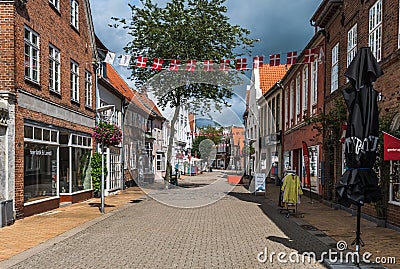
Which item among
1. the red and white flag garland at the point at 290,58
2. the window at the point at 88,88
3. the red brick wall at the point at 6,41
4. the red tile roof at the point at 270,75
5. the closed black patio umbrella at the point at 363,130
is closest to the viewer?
the closed black patio umbrella at the point at 363,130

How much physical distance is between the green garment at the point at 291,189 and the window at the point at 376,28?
15.0ft

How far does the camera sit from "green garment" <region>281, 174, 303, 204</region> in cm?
1455

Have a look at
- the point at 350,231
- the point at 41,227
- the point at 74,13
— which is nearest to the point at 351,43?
the point at 350,231

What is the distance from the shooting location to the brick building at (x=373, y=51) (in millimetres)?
11203

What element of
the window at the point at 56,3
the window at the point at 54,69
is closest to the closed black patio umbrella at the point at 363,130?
the window at the point at 54,69

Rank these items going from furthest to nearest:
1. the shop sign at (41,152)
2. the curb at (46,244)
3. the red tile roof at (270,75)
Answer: the red tile roof at (270,75), the shop sign at (41,152), the curb at (46,244)

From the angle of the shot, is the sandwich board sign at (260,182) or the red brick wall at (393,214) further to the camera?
the sandwich board sign at (260,182)

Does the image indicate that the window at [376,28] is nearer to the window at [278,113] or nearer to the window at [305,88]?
the window at [305,88]

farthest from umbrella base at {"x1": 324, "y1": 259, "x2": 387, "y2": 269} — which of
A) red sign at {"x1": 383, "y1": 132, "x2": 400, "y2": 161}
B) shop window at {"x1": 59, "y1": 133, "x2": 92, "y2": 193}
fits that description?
shop window at {"x1": 59, "y1": 133, "x2": 92, "y2": 193}

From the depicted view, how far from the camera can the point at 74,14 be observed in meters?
18.6

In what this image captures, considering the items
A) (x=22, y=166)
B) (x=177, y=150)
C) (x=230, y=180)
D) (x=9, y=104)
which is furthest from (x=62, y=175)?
(x=177, y=150)

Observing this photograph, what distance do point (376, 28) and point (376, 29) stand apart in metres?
0.05

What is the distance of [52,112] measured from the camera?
15.5 metres

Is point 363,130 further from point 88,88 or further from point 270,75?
point 270,75
